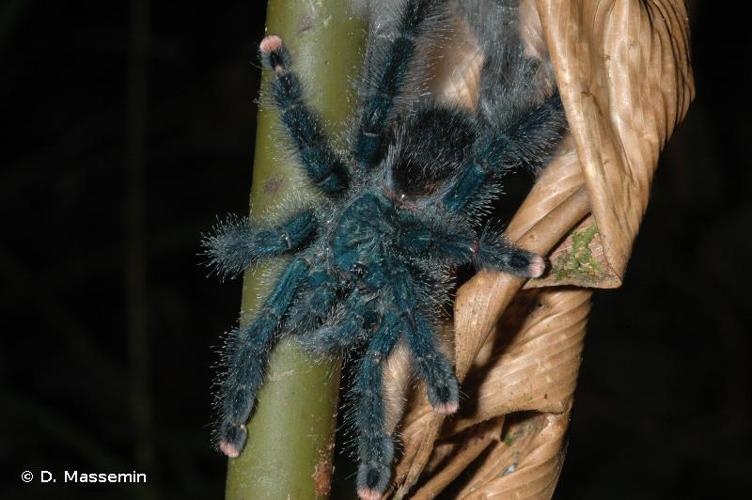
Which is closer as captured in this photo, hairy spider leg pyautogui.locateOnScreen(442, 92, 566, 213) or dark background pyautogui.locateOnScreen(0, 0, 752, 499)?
hairy spider leg pyautogui.locateOnScreen(442, 92, 566, 213)

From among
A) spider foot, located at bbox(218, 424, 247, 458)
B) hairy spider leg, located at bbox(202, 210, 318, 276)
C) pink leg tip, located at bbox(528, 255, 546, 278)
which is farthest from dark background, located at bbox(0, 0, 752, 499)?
pink leg tip, located at bbox(528, 255, 546, 278)

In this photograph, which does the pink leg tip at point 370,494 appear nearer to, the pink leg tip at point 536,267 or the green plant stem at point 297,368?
the green plant stem at point 297,368

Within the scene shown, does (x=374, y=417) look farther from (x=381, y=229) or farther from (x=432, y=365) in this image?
(x=381, y=229)

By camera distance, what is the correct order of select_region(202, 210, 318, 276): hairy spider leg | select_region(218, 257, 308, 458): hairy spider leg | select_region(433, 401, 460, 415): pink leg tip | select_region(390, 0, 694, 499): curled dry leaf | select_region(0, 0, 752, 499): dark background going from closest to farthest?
select_region(390, 0, 694, 499): curled dry leaf < select_region(433, 401, 460, 415): pink leg tip < select_region(218, 257, 308, 458): hairy spider leg < select_region(202, 210, 318, 276): hairy spider leg < select_region(0, 0, 752, 499): dark background

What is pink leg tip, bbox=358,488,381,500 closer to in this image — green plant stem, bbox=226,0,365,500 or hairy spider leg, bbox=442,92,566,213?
green plant stem, bbox=226,0,365,500

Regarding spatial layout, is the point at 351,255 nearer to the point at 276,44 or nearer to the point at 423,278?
the point at 423,278

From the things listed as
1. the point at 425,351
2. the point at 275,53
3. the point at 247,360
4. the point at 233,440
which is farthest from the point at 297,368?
the point at 275,53

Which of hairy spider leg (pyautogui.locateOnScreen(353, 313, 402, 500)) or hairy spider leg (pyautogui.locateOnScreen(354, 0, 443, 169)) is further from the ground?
hairy spider leg (pyautogui.locateOnScreen(354, 0, 443, 169))

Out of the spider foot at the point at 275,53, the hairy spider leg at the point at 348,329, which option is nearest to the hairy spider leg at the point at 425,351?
the hairy spider leg at the point at 348,329
